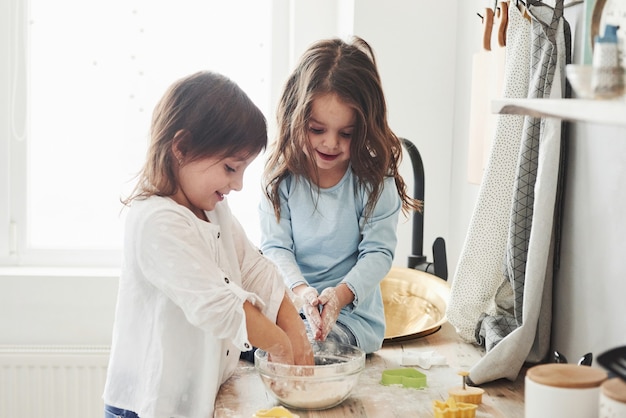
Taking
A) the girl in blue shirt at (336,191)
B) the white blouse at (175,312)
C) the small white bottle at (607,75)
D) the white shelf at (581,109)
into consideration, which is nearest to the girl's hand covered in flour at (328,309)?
the girl in blue shirt at (336,191)

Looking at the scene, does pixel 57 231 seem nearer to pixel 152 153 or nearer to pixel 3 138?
pixel 3 138

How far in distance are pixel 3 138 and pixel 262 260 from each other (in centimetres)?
148

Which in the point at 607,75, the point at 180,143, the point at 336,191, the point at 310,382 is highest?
the point at 607,75

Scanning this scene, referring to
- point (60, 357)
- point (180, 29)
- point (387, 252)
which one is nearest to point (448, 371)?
point (387, 252)

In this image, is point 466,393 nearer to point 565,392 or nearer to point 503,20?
point 565,392

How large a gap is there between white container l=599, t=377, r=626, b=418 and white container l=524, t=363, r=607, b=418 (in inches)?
2.9

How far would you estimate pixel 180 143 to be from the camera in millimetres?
1397

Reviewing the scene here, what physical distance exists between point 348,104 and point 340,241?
30 centimetres

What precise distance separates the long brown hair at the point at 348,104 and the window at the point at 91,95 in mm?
1019

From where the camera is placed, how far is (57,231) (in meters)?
2.81

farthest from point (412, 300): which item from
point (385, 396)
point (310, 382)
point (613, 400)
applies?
point (613, 400)

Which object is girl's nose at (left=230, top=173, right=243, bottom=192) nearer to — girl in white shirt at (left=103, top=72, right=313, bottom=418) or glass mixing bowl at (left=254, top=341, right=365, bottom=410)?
girl in white shirt at (left=103, top=72, right=313, bottom=418)

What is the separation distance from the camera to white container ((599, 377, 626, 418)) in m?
0.94

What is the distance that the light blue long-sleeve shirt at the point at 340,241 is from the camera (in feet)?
5.71
